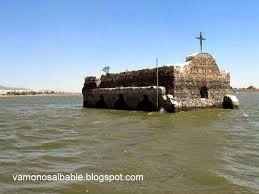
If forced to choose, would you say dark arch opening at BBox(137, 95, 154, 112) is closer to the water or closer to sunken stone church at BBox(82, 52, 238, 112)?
sunken stone church at BBox(82, 52, 238, 112)

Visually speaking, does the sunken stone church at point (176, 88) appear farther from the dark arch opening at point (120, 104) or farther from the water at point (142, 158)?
the water at point (142, 158)

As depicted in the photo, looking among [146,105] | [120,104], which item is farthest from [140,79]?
[146,105]

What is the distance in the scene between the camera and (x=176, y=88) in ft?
87.0

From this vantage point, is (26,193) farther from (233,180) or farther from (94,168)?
(233,180)

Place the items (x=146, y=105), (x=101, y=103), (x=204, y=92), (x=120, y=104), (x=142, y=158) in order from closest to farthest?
(x=142, y=158) → (x=146, y=105) → (x=204, y=92) → (x=120, y=104) → (x=101, y=103)

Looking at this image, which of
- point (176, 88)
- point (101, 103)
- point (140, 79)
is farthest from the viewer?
point (101, 103)

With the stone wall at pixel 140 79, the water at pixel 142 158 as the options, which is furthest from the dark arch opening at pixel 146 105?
the water at pixel 142 158

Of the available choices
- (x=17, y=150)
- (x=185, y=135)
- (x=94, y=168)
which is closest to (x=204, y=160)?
(x=94, y=168)

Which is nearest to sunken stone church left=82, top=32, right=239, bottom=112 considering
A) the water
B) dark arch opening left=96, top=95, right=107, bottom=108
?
dark arch opening left=96, top=95, right=107, bottom=108

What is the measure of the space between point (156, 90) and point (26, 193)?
62.7 feet

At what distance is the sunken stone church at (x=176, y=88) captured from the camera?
26.5 metres

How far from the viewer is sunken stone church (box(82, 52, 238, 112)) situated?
26469 mm

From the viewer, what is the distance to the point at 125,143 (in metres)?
13.2

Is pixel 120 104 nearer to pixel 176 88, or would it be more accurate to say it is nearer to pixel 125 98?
pixel 125 98
